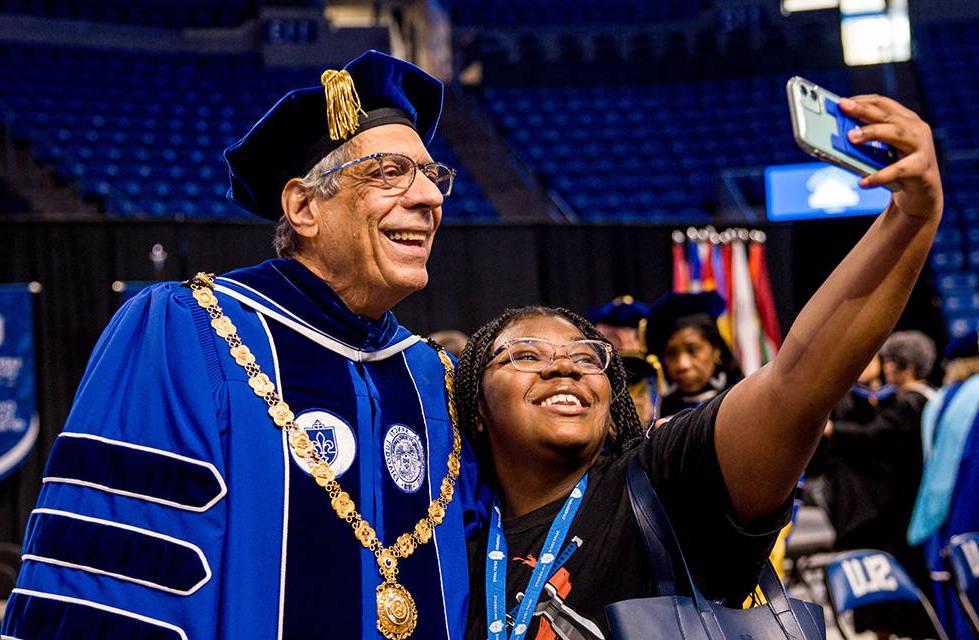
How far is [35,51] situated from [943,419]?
13.1 m

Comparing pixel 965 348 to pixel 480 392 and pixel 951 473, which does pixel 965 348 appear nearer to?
pixel 951 473

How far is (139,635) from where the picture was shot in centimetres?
150

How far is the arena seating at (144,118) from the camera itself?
11.8m

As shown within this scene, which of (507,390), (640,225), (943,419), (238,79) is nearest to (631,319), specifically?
(943,419)

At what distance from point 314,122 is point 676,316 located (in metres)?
2.37

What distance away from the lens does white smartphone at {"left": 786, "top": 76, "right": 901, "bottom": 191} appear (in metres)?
1.25

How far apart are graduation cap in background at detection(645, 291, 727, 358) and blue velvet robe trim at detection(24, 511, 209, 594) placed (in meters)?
2.76

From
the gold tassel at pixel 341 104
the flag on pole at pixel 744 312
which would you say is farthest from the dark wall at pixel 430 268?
the gold tassel at pixel 341 104

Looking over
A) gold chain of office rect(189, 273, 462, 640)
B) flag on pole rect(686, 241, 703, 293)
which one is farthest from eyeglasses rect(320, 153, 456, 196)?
flag on pole rect(686, 241, 703, 293)

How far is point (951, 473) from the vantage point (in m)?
4.28

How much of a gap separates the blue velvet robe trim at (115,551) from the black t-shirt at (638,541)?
1.77ft

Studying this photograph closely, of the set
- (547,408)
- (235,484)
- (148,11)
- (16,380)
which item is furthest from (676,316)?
(148,11)

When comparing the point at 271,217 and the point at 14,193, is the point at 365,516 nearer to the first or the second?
the point at 271,217

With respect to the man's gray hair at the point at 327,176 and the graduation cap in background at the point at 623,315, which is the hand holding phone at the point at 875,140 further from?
the graduation cap in background at the point at 623,315
